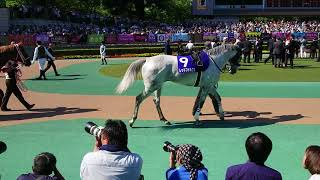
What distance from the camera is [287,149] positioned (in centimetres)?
1027

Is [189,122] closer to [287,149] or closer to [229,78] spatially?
[287,149]

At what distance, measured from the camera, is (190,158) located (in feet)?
16.8

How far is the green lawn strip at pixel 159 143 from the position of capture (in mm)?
9133

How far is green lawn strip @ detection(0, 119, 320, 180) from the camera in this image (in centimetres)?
913

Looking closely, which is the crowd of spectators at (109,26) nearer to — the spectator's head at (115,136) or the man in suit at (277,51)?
the man in suit at (277,51)

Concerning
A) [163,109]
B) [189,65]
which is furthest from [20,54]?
[189,65]

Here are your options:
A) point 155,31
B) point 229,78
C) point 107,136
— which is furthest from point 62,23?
point 107,136

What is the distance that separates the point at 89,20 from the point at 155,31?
7030 millimetres

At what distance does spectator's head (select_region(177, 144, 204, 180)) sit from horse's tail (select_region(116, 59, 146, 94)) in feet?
23.9

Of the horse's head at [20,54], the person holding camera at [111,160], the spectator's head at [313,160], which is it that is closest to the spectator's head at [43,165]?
the person holding camera at [111,160]

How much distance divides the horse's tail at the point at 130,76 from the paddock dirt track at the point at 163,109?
5.24 ft

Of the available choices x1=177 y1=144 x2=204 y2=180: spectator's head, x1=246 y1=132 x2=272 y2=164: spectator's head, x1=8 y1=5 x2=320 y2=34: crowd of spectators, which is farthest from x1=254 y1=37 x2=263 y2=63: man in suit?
x1=177 y1=144 x2=204 y2=180: spectator's head

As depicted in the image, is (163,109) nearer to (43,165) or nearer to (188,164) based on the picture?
(188,164)

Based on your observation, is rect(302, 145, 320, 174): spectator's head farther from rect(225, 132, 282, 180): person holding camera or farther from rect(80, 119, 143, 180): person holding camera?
rect(80, 119, 143, 180): person holding camera
